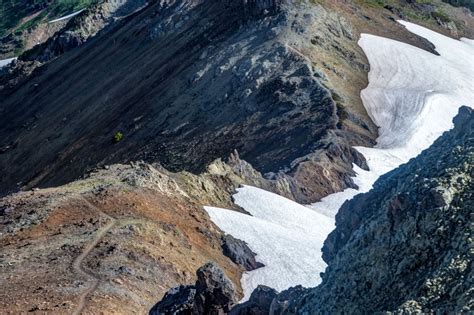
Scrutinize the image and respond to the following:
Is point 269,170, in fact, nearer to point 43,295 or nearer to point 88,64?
Result: point 43,295

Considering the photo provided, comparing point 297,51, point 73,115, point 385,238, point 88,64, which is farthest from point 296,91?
point 385,238

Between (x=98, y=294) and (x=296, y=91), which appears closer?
(x=98, y=294)

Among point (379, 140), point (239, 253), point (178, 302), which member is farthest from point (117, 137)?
point (178, 302)

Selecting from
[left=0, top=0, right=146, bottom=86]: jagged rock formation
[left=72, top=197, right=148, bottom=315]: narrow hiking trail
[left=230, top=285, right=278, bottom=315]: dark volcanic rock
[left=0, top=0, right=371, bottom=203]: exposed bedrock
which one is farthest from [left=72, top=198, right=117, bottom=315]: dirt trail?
[left=0, top=0, right=146, bottom=86]: jagged rock formation

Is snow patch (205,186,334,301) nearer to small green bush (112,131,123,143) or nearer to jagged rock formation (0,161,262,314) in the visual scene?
jagged rock formation (0,161,262,314)

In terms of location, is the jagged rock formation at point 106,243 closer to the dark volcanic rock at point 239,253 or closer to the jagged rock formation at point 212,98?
the dark volcanic rock at point 239,253

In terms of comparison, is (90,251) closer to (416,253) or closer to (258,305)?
(258,305)
